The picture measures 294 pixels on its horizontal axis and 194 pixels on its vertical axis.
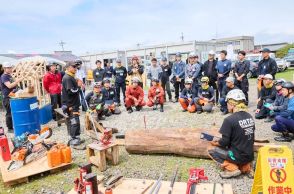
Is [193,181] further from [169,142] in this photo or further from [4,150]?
[4,150]

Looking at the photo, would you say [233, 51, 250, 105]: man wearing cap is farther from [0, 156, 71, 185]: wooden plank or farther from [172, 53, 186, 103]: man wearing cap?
[0, 156, 71, 185]: wooden plank

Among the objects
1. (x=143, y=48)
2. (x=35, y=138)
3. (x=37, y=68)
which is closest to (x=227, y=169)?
(x=35, y=138)

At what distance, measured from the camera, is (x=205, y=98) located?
30.8ft

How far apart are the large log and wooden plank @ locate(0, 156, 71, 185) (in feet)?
A: 4.55

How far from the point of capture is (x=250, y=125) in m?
4.27

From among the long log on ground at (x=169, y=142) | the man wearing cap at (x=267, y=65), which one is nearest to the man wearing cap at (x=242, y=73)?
the man wearing cap at (x=267, y=65)

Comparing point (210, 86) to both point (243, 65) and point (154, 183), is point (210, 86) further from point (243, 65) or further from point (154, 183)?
point (154, 183)

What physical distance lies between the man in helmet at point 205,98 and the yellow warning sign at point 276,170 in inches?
231

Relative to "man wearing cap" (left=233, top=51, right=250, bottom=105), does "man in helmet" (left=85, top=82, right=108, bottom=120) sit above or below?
below

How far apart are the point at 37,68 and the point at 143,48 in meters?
16.1

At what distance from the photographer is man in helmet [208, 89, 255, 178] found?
4230 mm

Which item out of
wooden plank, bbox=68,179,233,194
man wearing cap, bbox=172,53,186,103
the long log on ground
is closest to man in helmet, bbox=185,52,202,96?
man wearing cap, bbox=172,53,186,103

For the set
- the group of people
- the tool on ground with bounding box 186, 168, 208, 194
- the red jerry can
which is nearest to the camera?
the tool on ground with bounding box 186, 168, 208, 194

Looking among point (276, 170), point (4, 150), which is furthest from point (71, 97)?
point (276, 170)
